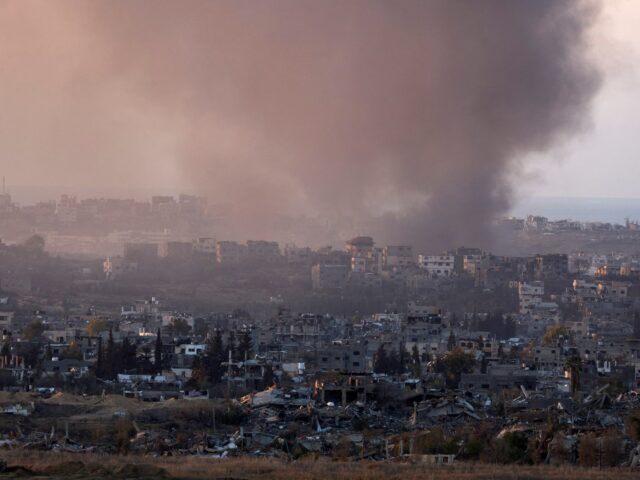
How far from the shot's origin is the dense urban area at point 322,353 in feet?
67.1

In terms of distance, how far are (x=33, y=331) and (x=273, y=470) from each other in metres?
18.7

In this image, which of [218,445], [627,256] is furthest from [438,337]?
[627,256]

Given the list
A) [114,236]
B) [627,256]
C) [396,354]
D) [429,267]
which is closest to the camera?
[396,354]

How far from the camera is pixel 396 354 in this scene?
31828 mm

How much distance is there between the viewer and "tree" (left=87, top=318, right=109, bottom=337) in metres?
34.9

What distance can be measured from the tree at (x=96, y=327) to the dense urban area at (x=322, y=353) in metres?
0.16

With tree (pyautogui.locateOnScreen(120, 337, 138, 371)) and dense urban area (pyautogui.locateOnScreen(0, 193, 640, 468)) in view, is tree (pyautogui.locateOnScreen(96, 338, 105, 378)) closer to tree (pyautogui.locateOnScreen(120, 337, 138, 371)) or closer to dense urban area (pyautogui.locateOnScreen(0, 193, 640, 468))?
dense urban area (pyautogui.locateOnScreen(0, 193, 640, 468))

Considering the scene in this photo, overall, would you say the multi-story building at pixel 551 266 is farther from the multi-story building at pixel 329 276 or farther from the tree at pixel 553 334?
the tree at pixel 553 334

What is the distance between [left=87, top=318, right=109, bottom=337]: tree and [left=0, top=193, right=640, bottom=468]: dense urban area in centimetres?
16

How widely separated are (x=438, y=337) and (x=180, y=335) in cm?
469

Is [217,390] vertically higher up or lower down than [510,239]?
lower down

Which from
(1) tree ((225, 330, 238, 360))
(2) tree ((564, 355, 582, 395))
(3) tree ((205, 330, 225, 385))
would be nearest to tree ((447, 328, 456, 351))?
(1) tree ((225, 330, 238, 360))

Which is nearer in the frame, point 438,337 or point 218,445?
point 218,445

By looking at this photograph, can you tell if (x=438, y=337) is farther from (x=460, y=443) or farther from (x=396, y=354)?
(x=460, y=443)
